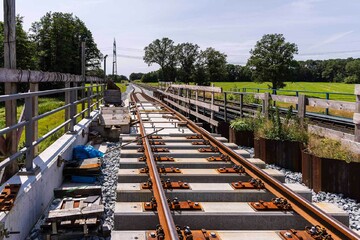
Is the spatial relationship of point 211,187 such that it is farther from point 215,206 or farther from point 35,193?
point 35,193

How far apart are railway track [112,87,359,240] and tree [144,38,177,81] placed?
126635 mm

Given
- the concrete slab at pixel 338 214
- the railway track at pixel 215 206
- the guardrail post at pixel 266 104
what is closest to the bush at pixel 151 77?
the guardrail post at pixel 266 104

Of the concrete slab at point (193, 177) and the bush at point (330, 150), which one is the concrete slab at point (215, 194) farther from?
the bush at point (330, 150)

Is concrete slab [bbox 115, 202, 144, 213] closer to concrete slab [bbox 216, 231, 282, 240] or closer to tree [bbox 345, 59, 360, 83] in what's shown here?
concrete slab [bbox 216, 231, 282, 240]

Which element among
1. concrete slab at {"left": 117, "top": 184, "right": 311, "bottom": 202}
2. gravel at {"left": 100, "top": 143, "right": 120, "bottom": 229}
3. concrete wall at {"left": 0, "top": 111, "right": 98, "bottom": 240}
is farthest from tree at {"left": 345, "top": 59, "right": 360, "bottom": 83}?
concrete wall at {"left": 0, "top": 111, "right": 98, "bottom": 240}

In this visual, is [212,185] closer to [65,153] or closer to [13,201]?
[13,201]

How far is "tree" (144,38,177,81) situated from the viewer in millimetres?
131625

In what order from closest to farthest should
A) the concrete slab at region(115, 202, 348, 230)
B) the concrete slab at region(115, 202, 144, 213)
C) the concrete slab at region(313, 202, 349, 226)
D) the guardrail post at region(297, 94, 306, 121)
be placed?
the concrete slab at region(115, 202, 348, 230) < the concrete slab at region(115, 202, 144, 213) < the concrete slab at region(313, 202, 349, 226) < the guardrail post at region(297, 94, 306, 121)

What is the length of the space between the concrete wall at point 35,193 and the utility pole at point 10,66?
36cm

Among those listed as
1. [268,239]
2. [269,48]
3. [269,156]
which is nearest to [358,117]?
[269,156]

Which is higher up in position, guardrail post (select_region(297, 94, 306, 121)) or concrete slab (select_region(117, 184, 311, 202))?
guardrail post (select_region(297, 94, 306, 121))

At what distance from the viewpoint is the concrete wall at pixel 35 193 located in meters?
3.60

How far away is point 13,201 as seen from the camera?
3.52 metres

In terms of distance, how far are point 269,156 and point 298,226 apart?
12.7 feet
